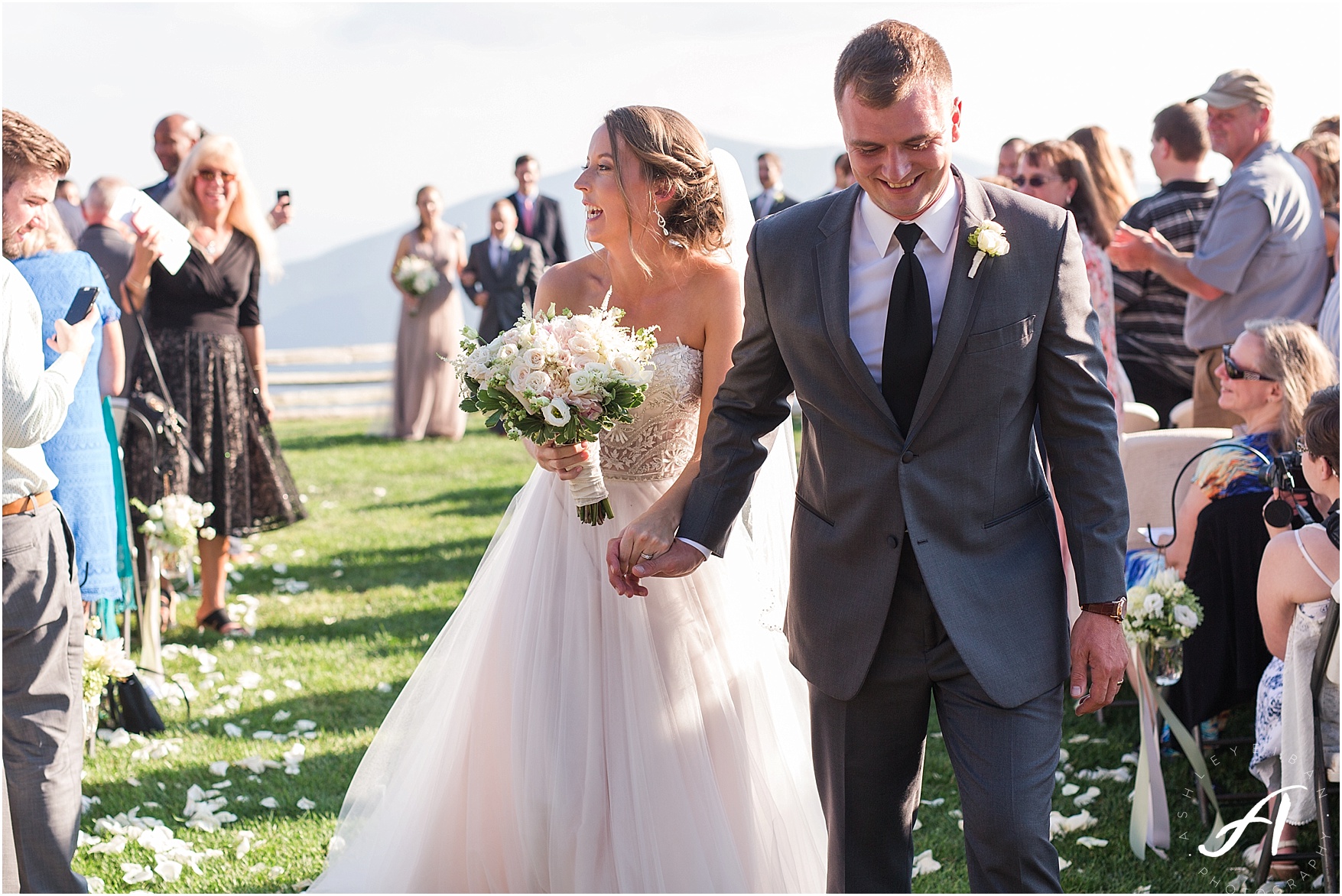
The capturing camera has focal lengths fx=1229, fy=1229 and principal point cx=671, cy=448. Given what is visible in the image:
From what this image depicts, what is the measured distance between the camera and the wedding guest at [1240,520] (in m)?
4.36

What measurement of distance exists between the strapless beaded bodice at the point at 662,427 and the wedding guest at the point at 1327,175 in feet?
15.9

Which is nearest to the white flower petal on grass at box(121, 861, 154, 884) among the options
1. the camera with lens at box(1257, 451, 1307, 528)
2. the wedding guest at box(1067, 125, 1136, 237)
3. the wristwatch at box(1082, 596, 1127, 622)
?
the wristwatch at box(1082, 596, 1127, 622)

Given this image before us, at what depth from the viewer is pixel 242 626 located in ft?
22.7

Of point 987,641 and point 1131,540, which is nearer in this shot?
point 987,641

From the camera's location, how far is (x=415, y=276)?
14.5 m

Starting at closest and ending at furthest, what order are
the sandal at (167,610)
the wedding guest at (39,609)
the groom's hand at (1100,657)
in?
1. the groom's hand at (1100,657)
2. the wedding guest at (39,609)
3. the sandal at (167,610)

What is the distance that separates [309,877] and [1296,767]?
3100 millimetres

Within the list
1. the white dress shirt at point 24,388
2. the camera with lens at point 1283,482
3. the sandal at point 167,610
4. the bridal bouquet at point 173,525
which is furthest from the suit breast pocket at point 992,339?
the sandal at point 167,610

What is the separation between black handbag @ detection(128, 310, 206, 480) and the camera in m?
6.43

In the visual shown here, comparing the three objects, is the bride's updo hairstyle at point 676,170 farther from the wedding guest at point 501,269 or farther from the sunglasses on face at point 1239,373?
the wedding guest at point 501,269

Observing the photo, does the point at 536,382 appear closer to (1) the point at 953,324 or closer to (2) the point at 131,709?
(1) the point at 953,324

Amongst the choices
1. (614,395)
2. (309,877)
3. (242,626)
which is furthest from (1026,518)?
(242,626)

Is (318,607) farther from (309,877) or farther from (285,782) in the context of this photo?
(309,877)

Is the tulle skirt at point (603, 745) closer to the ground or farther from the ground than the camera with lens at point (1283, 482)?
closer to the ground
